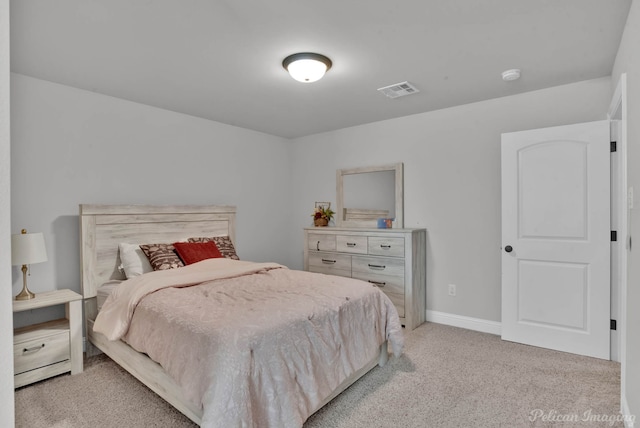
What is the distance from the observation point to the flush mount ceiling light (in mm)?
2365

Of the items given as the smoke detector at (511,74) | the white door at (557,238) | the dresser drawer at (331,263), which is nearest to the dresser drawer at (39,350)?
the dresser drawer at (331,263)

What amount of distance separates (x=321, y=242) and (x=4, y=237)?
11.4ft

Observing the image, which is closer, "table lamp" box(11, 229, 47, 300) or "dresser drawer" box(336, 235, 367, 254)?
"table lamp" box(11, 229, 47, 300)

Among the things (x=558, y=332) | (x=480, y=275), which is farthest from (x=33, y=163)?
(x=558, y=332)

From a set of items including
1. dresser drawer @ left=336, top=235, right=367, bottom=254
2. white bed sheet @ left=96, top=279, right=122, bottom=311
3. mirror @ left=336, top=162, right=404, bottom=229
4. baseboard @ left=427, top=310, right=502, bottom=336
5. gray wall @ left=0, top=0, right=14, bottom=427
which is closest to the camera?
gray wall @ left=0, top=0, right=14, bottom=427

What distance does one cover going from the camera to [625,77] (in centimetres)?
201

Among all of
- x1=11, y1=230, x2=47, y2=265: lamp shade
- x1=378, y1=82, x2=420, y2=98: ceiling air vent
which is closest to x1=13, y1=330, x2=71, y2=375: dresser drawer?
x1=11, y1=230, x2=47, y2=265: lamp shade

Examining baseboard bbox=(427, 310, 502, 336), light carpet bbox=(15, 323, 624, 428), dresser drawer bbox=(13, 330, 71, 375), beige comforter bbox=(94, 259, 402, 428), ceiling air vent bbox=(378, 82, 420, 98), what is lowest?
light carpet bbox=(15, 323, 624, 428)

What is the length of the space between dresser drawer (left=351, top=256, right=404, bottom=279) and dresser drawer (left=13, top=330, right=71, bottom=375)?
106 inches

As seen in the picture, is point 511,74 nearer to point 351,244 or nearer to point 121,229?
point 351,244

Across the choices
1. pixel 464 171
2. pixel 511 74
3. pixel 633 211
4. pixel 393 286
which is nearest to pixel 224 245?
pixel 393 286

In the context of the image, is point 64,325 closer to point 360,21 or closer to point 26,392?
point 26,392

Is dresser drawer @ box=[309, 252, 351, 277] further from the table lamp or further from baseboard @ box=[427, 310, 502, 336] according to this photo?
the table lamp

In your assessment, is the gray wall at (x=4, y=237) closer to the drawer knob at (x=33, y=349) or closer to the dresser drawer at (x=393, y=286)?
the drawer knob at (x=33, y=349)
